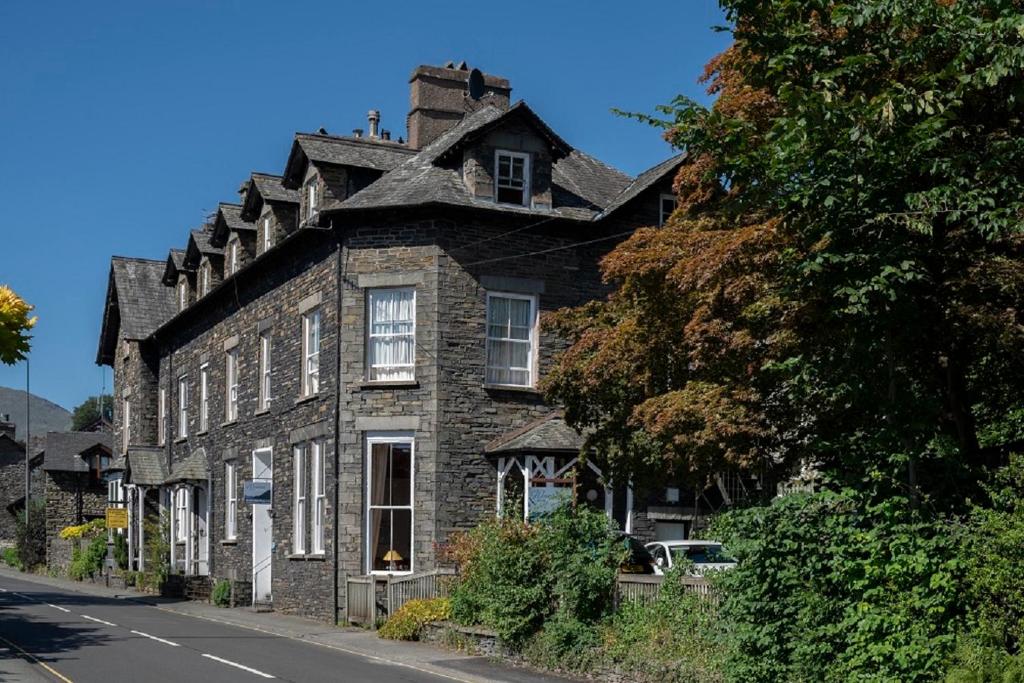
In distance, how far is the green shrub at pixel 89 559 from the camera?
174 ft

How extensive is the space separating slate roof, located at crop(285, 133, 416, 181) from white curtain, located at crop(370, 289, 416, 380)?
374 centimetres

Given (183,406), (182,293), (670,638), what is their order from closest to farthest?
(670,638)
(183,406)
(182,293)

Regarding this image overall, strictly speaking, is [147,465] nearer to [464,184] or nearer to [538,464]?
[464,184]

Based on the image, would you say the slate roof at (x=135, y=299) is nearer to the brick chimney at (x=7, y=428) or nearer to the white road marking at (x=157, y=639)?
the white road marking at (x=157, y=639)

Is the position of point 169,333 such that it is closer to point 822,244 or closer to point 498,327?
point 498,327

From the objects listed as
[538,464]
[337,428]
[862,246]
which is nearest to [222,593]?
[337,428]

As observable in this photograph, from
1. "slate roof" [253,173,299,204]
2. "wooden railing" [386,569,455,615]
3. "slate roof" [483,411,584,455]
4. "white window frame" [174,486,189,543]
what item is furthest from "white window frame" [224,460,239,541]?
"wooden railing" [386,569,455,615]

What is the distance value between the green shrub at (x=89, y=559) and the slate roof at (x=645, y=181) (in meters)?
31.4

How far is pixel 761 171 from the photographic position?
15.7 metres

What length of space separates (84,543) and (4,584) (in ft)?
25.6

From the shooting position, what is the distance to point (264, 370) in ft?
113

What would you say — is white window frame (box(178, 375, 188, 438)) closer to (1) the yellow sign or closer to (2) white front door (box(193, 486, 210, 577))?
(2) white front door (box(193, 486, 210, 577))

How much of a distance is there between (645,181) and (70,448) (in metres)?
56.1

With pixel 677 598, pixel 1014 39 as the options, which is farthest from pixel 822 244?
pixel 677 598
